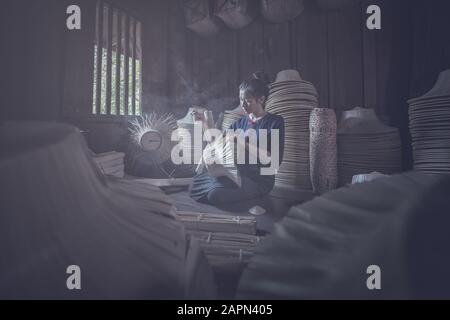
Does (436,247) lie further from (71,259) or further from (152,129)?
(152,129)

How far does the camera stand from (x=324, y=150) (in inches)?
91.1

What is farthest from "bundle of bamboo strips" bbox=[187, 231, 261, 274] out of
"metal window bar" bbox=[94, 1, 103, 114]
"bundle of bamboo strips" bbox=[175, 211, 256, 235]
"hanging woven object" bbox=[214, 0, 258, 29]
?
"hanging woven object" bbox=[214, 0, 258, 29]

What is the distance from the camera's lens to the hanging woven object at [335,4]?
2.65 m

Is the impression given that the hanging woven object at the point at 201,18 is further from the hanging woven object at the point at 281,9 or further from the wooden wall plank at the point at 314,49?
the wooden wall plank at the point at 314,49

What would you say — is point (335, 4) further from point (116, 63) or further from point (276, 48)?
point (116, 63)

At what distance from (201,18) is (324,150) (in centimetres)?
227

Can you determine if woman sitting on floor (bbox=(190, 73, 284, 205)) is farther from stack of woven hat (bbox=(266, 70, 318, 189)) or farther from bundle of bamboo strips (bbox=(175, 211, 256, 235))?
bundle of bamboo strips (bbox=(175, 211, 256, 235))

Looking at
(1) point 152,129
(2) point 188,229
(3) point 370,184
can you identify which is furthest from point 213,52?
(3) point 370,184

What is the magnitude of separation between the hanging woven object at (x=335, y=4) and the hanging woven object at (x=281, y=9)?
0.65 feet

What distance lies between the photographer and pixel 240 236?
1.23 m

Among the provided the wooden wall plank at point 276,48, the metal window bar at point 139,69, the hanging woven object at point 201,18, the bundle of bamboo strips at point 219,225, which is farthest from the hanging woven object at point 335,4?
the bundle of bamboo strips at point 219,225

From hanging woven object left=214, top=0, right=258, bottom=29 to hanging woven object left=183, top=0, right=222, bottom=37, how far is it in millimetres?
135
